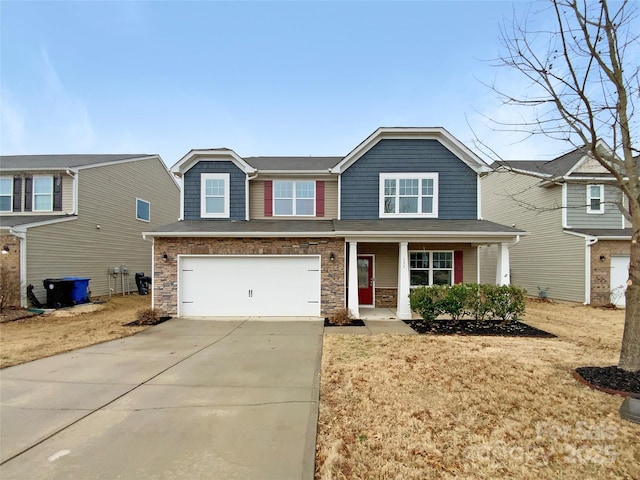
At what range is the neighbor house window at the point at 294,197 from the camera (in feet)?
39.4

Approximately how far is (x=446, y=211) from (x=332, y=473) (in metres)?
10.3

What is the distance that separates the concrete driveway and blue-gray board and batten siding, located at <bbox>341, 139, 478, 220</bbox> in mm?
6266

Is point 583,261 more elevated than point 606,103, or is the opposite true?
point 606,103

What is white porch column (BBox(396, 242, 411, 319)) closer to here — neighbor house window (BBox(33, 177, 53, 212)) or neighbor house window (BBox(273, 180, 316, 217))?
neighbor house window (BBox(273, 180, 316, 217))

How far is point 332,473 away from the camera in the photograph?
8.93 feet

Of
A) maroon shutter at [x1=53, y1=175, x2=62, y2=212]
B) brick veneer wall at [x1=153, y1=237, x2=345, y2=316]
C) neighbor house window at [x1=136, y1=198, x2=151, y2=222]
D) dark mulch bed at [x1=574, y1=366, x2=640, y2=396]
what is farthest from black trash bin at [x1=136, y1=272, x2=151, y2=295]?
dark mulch bed at [x1=574, y1=366, x2=640, y2=396]

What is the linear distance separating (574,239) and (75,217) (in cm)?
2160

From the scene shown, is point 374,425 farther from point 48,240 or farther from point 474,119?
point 48,240

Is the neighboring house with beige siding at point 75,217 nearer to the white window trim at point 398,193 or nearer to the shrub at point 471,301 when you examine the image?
the white window trim at point 398,193

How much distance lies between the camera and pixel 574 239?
13.3 metres

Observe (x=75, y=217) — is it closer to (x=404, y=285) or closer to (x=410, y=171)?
(x=404, y=285)

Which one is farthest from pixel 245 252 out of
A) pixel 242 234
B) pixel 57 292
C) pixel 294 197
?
pixel 57 292

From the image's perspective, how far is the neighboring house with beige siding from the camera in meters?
11.8

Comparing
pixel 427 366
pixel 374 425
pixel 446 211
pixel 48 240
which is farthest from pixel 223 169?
pixel 374 425
